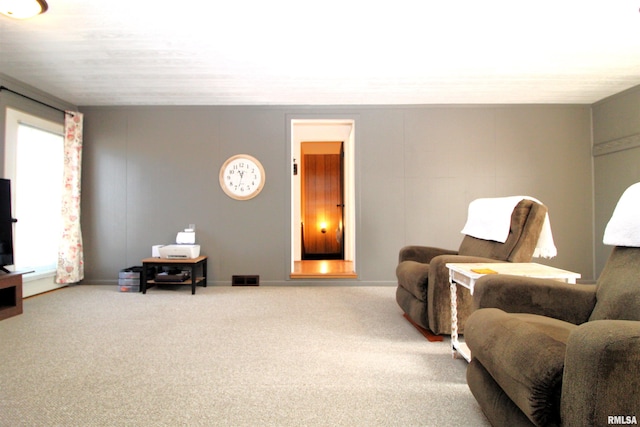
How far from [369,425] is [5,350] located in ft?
8.01

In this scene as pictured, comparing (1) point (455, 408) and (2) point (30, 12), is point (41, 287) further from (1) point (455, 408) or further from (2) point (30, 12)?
(1) point (455, 408)

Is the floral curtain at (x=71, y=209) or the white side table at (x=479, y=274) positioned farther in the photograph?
the floral curtain at (x=71, y=209)

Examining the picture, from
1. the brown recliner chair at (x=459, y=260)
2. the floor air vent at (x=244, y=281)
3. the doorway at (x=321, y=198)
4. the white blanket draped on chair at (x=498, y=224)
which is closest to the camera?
the brown recliner chair at (x=459, y=260)

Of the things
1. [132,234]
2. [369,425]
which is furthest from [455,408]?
[132,234]

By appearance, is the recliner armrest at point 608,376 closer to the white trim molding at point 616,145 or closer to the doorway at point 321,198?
the white trim molding at point 616,145

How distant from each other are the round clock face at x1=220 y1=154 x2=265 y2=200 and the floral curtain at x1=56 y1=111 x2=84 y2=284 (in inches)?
70.9

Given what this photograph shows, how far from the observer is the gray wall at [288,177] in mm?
4320

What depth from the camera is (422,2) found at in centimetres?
230

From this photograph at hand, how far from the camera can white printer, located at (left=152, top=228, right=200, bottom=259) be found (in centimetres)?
393

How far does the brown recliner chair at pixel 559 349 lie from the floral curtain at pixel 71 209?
4555mm

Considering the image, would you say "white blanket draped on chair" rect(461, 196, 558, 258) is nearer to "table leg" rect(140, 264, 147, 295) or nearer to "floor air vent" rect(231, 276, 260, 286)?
"floor air vent" rect(231, 276, 260, 286)

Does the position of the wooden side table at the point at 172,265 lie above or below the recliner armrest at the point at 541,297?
below

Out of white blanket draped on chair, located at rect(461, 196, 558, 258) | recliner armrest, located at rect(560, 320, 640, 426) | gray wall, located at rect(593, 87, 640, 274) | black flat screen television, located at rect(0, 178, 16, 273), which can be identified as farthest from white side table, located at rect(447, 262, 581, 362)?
black flat screen television, located at rect(0, 178, 16, 273)

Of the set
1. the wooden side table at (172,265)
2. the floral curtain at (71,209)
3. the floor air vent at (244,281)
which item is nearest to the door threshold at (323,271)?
the floor air vent at (244,281)
